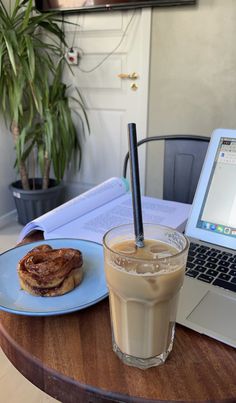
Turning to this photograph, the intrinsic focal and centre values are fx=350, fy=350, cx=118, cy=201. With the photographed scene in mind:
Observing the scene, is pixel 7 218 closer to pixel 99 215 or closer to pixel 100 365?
pixel 99 215

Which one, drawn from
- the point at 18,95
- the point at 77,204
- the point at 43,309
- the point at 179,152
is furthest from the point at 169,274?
the point at 18,95

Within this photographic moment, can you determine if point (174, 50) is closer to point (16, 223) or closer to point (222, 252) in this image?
point (16, 223)

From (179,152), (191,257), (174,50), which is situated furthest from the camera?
(174,50)

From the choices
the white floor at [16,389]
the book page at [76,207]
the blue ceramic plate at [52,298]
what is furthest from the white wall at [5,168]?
the blue ceramic plate at [52,298]

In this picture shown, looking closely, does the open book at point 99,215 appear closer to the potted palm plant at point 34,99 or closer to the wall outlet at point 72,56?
the potted palm plant at point 34,99

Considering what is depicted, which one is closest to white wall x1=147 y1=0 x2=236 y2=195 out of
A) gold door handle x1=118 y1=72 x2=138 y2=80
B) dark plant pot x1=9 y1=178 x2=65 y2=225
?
gold door handle x1=118 y1=72 x2=138 y2=80

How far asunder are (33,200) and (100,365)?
6.69ft

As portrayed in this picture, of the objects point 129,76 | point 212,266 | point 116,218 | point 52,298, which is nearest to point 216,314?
point 212,266

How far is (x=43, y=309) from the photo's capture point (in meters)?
0.53

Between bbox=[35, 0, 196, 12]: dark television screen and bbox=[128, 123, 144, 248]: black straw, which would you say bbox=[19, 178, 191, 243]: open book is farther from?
bbox=[35, 0, 196, 12]: dark television screen

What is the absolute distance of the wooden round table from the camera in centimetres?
41

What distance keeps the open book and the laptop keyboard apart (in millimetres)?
145

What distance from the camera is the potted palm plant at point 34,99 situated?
2074 mm

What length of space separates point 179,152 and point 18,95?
120 centimetres
